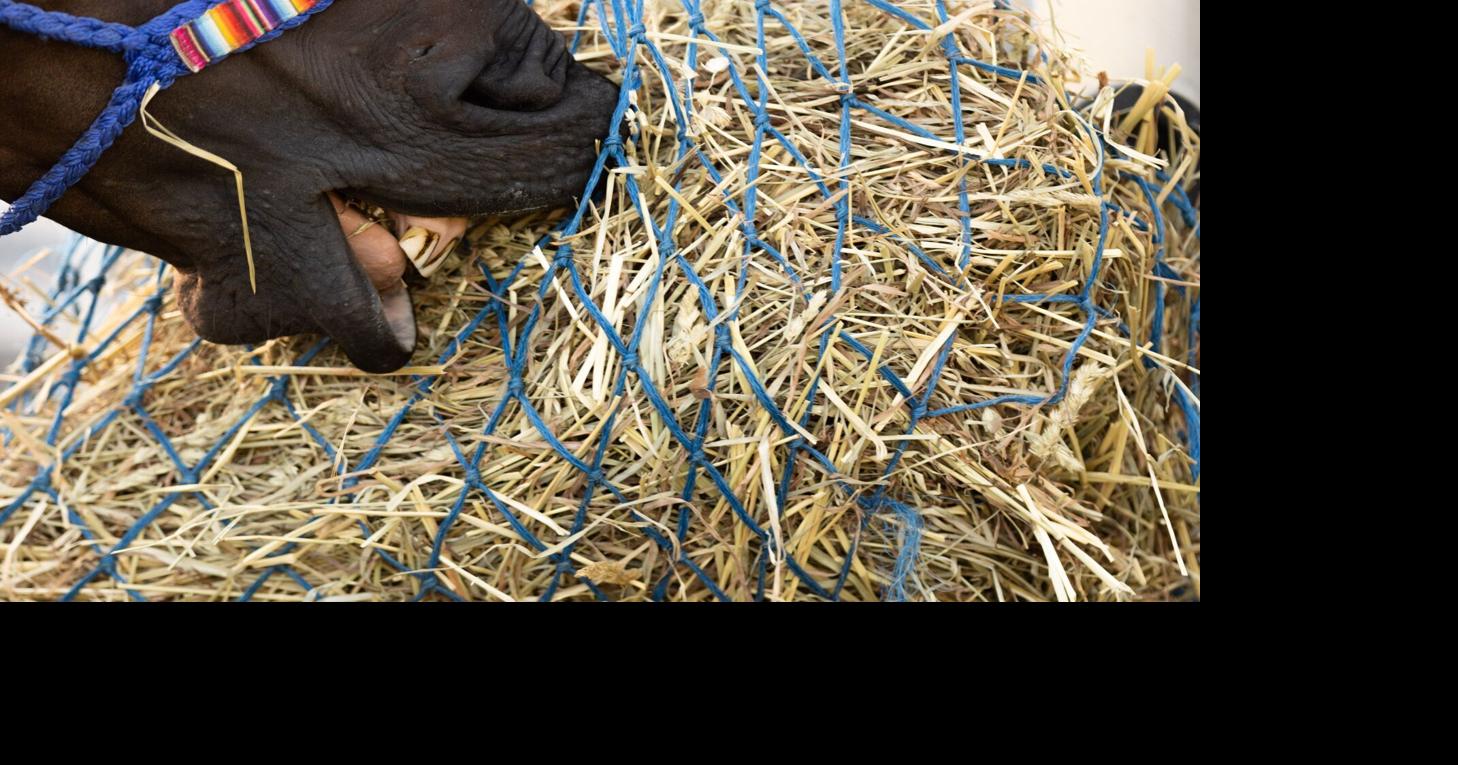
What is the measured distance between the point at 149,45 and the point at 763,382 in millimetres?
616

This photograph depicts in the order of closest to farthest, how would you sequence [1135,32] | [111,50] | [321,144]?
[111,50]
[321,144]
[1135,32]

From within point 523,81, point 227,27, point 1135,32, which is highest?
point 227,27

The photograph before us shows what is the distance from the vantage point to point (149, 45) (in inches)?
40.9

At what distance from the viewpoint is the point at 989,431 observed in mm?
1150

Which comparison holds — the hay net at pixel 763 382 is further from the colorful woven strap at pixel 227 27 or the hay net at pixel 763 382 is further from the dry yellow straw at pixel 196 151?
the colorful woven strap at pixel 227 27

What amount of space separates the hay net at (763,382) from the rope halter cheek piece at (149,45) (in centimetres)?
31

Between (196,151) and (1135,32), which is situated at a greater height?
(196,151)

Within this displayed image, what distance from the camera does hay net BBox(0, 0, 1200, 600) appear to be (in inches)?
45.3

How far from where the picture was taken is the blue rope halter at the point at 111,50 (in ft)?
3.27

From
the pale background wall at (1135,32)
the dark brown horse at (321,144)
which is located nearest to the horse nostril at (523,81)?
the dark brown horse at (321,144)

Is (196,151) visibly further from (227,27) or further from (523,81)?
(523,81)

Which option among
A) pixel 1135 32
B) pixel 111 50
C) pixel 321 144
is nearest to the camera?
pixel 111 50

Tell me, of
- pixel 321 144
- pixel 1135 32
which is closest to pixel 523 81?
pixel 321 144

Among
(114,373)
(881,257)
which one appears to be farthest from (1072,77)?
(114,373)
